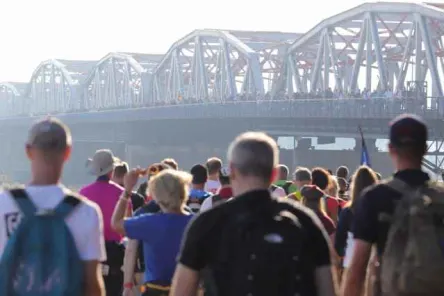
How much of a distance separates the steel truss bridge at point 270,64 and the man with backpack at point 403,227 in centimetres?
5553

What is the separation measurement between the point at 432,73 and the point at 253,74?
3300cm

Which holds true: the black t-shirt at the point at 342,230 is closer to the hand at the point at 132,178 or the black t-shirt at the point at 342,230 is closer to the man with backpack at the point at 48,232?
the hand at the point at 132,178

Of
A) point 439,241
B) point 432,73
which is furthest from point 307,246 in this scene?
point 432,73

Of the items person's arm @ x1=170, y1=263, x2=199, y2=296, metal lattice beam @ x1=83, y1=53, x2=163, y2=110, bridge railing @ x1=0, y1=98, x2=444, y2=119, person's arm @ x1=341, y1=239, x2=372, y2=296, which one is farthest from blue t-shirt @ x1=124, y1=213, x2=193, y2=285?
metal lattice beam @ x1=83, y1=53, x2=163, y2=110

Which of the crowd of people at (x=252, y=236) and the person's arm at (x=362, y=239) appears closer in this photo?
the crowd of people at (x=252, y=236)

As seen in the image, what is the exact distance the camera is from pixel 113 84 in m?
136

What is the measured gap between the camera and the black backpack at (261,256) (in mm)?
5703

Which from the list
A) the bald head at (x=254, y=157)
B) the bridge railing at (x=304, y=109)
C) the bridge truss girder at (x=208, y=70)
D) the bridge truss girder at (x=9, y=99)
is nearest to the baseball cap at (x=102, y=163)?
the bald head at (x=254, y=157)

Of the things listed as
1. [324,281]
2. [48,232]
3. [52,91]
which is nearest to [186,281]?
[324,281]

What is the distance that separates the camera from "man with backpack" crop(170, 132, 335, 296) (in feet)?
18.7

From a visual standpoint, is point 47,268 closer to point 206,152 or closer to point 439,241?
point 439,241

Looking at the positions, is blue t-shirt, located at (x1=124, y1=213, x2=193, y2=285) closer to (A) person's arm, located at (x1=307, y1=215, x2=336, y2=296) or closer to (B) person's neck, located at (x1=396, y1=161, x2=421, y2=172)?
(B) person's neck, located at (x1=396, y1=161, x2=421, y2=172)

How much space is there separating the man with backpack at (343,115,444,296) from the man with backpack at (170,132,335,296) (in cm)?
58

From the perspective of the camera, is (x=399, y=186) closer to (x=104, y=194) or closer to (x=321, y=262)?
(x=321, y=262)
